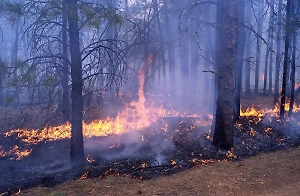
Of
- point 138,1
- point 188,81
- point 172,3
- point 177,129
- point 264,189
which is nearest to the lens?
point 264,189

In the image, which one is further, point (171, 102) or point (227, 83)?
point (171, 102)

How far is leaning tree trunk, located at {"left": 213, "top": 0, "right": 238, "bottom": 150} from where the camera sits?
332 inches

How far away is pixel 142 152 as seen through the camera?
8727 mm

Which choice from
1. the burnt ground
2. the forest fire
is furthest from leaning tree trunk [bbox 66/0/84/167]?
the forest fire

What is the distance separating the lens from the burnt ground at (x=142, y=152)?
7.02m

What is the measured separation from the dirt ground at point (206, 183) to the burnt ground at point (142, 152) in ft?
1.06

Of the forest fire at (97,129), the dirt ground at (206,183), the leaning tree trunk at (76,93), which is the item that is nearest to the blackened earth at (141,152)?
the forest fire at (97,129)

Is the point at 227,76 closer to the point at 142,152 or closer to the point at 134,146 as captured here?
the point at 142,152

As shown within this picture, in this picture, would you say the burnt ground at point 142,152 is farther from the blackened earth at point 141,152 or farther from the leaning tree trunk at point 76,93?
the leaning tree trunk at point 76,93

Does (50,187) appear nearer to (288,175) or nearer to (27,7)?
(27,7)

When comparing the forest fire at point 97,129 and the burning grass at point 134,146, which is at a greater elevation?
the forest fire at point 97,129

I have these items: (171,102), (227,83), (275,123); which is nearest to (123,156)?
(227,83)

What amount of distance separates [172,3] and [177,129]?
10972mm

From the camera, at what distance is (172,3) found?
18.6 m
